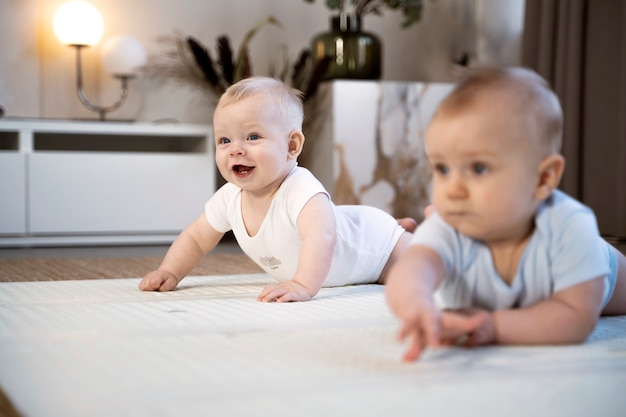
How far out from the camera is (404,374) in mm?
778

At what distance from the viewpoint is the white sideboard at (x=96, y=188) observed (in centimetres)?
322

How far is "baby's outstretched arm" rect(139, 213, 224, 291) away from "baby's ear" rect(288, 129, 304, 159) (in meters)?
0.21

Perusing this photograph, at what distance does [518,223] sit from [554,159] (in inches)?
3.2

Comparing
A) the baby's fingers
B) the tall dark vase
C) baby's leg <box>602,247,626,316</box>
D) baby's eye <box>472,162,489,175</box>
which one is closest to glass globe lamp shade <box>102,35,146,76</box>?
the tall dark vase

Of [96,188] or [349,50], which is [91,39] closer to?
[96,188]

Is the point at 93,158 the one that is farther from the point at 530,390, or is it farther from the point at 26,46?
the point at 530,390

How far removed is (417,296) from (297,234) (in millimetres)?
Result: 641

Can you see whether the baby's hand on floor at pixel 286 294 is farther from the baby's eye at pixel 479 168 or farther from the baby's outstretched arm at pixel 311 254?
the baby's eye at pixel 479 168

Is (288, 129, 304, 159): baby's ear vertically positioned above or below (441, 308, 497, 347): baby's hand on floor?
above

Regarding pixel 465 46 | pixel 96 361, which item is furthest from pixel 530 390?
pixel 465 46

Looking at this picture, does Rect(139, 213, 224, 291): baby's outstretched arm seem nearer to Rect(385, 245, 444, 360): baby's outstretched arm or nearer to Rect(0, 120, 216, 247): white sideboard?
Rect(385, 245, 444, 360): baby's outstretched arm

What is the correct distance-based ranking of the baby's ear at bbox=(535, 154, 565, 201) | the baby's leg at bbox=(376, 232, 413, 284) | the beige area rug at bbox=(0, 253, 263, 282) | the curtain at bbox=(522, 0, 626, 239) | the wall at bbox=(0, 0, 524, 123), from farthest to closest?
the wall at bbox=(0, 0, 524, 123), the curtain at bbox=(522, 0, 626, 239), the beige area rug at bbox=(0, 253, 263, 282), the baby's leg at bbox=(376, 232, 413, 284), the baby's ear at bbox=(535, 154, 565, 201)

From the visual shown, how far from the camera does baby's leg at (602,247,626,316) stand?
115 cm

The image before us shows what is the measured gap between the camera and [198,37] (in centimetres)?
379
